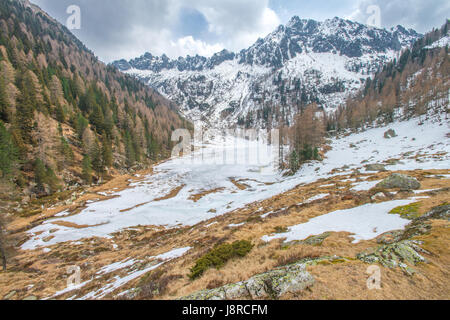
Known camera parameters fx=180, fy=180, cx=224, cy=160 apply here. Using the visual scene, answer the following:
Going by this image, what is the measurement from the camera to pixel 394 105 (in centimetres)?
9219

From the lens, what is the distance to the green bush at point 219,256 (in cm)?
805

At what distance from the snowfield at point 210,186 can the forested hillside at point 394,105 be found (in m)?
6.64

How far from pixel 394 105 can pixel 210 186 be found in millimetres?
105301

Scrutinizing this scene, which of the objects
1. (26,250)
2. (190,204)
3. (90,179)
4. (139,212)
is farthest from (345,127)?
(26,250)

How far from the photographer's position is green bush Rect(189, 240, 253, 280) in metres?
8.05

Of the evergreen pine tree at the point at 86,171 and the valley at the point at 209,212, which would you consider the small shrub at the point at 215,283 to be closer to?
the valley at the point at 209,212

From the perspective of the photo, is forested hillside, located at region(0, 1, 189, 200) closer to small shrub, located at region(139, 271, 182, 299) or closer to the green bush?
small shrub, located at region(139, 271, 182, 299)

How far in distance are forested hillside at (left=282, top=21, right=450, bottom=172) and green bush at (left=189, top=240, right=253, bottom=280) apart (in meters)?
43.3

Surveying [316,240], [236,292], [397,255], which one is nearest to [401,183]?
[316,240]

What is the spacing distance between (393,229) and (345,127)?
418 ft

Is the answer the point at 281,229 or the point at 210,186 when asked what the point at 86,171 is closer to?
the point at 210,186

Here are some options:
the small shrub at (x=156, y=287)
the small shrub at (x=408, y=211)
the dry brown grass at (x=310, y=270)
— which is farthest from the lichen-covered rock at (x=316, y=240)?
the small shrub at (x=156, y=287)

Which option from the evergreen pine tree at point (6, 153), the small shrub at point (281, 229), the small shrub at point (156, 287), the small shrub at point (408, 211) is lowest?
the small shrub at point (156, 287)

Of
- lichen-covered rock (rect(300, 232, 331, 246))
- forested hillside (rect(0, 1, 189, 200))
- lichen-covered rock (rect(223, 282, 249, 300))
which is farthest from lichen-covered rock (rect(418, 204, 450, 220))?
forested hillside (rect(0, 1, 189, 200))
